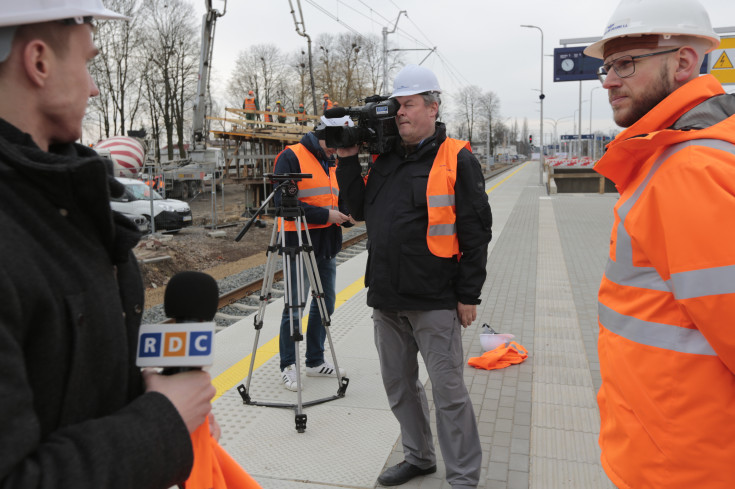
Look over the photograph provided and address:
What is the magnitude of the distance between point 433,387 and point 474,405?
1.38 metres

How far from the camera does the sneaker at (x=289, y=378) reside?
15.5ft

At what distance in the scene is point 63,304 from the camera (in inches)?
41.0

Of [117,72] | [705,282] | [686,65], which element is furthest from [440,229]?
[117,72]

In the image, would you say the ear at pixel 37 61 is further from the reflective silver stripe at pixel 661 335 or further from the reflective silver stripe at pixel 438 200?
the reflective silver stripe at pixel 438 200

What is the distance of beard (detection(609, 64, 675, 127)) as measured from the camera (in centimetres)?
191

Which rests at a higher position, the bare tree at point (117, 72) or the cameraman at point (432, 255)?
the bare tree at point (117, 72)

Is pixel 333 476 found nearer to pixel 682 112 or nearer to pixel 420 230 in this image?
pixel 420 230

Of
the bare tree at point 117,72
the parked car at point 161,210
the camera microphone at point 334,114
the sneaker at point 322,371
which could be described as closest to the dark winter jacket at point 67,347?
the camera microphone at point 334,114

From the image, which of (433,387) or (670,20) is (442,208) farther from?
(670,20)

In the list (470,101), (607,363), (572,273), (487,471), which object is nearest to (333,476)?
(487,471)

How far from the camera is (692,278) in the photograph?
154 cm

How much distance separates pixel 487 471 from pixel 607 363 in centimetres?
186

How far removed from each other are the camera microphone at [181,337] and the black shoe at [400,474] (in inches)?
96.3

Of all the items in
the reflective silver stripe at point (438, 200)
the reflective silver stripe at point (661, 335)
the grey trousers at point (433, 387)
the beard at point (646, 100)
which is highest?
the beard at point (646, 100)
